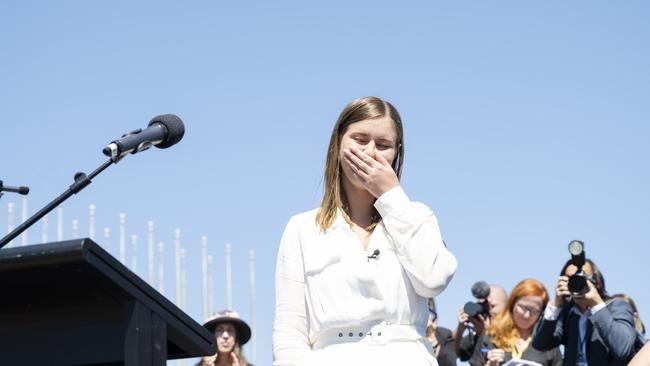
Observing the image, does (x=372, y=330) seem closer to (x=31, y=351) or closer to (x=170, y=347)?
(x=170, y=347)

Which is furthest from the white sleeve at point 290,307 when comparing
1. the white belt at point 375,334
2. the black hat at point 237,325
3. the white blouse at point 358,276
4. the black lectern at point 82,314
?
the black hat at point 237,325

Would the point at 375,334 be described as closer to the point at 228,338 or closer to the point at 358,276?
the point at 358,276

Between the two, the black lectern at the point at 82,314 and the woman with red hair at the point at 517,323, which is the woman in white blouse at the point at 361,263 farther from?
the woman with red hair at the point at 517,323

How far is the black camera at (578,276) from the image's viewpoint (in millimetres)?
7059

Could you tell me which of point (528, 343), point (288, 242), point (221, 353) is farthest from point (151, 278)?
point (288, 242)

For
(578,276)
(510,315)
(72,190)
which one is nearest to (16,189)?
(72,190)

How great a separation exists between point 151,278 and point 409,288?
1838 centimetres

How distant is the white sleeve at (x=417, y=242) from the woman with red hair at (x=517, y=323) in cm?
421

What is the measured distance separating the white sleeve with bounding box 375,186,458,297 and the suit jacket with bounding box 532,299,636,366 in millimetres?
3554

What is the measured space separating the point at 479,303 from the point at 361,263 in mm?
4798

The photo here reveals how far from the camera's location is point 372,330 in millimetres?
3541

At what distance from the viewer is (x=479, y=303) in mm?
8266

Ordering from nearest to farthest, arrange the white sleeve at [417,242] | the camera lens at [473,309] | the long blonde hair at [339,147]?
1. the white sleeve at [417,242]
2. the long blonde hair at [339,147]
3. the camera lens at [473,309]

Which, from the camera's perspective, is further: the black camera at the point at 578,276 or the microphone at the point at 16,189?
the black camera at the point at 578,276
